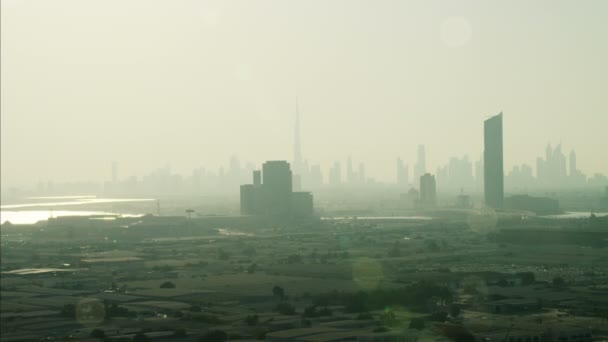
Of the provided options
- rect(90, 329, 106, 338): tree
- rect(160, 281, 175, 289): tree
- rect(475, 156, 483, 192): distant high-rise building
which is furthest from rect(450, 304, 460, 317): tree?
rect(475, 156, 483, 192): distant high-rise building

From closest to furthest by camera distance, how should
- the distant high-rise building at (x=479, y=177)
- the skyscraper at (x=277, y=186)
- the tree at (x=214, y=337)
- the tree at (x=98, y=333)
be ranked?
1. the tree at (x=214, y=337)
2. the tree at (x=98, y=333)
3. the skyscraper at (x=277, y=186)
4. the distant high-rise building at (x=479, y=177)

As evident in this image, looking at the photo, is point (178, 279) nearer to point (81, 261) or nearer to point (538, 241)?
point (81, 261)

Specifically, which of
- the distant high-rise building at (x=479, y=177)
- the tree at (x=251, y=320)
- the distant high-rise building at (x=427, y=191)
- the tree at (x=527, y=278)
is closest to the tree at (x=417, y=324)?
the tree at (x=251, y=320)

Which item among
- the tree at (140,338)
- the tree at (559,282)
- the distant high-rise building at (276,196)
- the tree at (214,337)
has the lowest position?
the tree at (140,338)

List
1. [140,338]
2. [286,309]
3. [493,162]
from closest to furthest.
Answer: [140,338] → [286,309] → [493,162]

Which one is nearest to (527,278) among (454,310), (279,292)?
(454,310)

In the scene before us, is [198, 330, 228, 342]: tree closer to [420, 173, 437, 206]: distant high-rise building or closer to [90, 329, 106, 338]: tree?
[90, 329, 106, 338]: tree

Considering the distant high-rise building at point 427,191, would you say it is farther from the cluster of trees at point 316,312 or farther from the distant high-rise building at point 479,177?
the cluster of trees at point 316,312

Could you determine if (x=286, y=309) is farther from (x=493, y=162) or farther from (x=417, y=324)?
(x=493, y=162)

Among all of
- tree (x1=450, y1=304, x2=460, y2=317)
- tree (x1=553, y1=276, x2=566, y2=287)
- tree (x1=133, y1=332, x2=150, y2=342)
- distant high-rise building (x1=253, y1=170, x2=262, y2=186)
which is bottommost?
tree (x1=133, y1=332, x2=150, y2=342)
